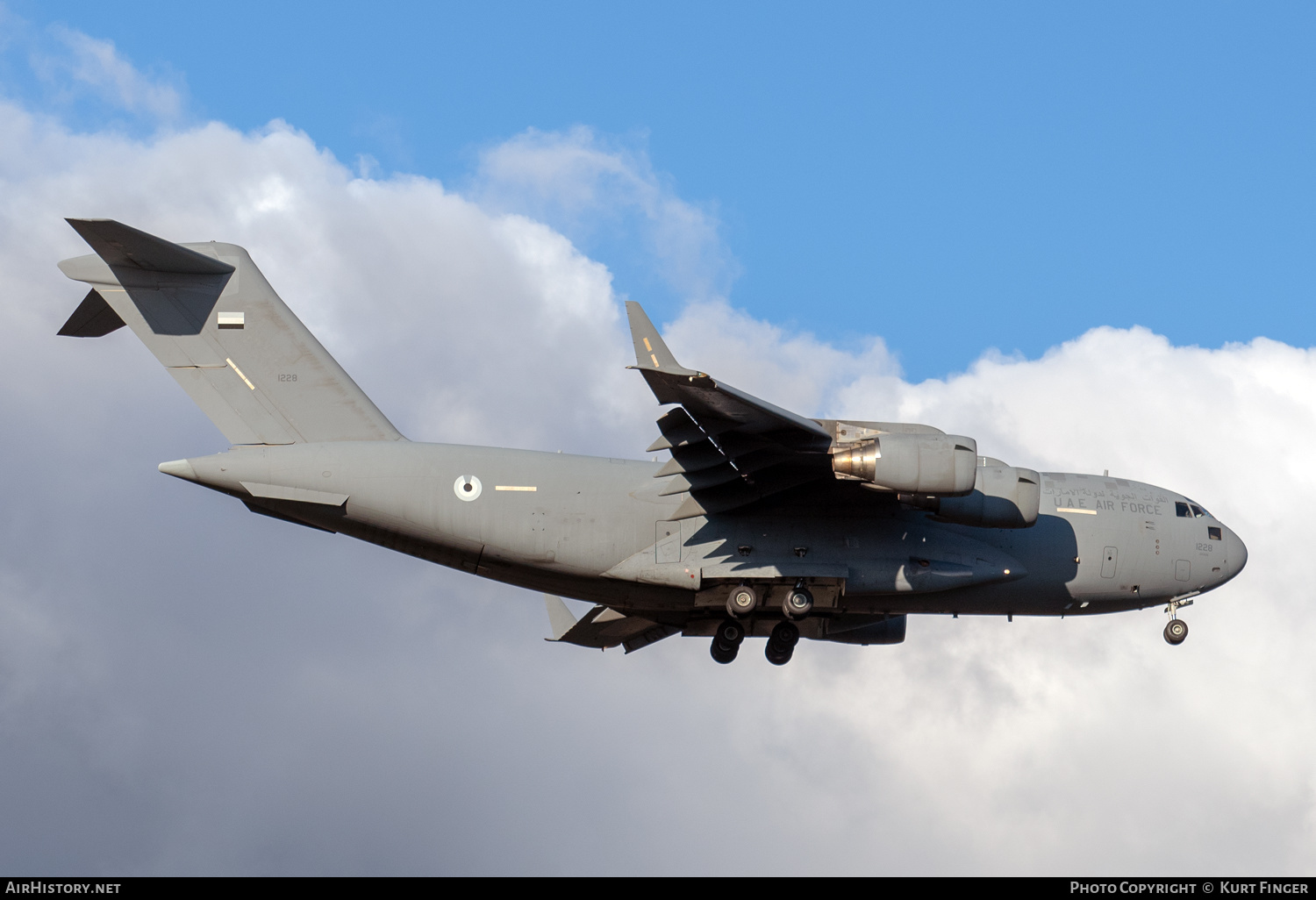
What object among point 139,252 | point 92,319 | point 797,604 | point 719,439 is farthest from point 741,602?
point 92,319

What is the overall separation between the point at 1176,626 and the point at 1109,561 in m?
1.52

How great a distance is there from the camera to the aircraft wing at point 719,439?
1559 centimetres

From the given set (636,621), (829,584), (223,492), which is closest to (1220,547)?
(829,584)

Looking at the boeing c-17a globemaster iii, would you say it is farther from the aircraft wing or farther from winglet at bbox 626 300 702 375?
winglet at bbox 626 300 702 375

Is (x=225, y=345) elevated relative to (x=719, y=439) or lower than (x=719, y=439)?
elevated

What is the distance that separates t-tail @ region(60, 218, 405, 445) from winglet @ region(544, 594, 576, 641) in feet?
14.4

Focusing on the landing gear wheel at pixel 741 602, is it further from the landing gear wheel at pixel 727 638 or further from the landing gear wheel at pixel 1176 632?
the landing gear wheel at pixel 1176 632

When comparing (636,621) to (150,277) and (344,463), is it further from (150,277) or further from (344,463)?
(150,277)

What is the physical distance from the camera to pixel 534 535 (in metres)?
18.0

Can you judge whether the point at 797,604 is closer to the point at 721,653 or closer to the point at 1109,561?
the point at 721,653

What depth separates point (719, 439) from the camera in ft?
55.9

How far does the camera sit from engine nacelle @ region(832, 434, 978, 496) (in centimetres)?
1661

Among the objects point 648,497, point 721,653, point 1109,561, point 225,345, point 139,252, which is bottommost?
point 721,653
